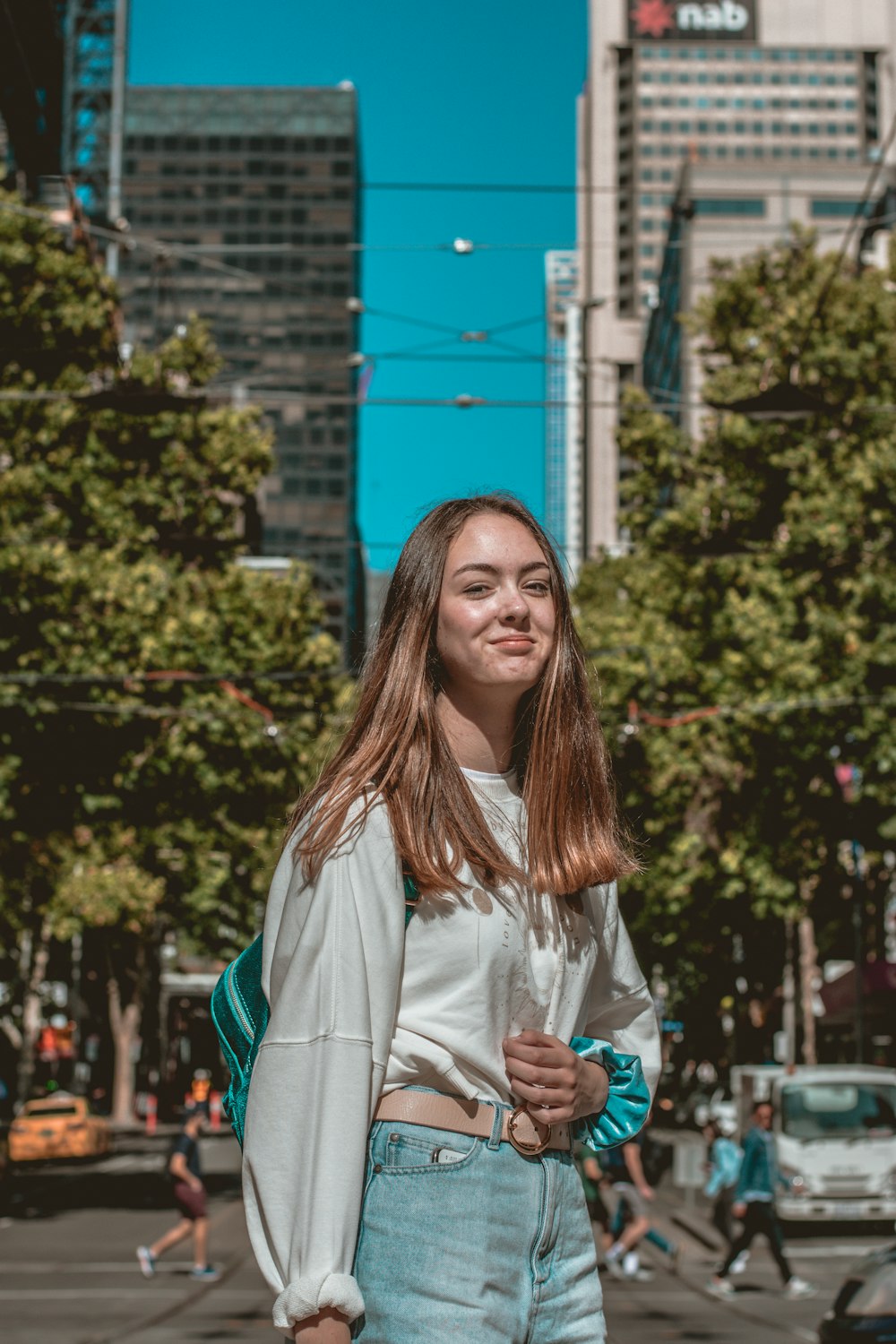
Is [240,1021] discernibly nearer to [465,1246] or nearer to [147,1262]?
[465,1246]

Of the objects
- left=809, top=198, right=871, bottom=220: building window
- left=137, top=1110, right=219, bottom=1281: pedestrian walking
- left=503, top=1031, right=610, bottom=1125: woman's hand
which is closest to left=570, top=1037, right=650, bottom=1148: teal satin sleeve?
left=503, top=1031, right=610, bottom=1125: woman's hand

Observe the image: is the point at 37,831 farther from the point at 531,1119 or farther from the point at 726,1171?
the point at 531,1119

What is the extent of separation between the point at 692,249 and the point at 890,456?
66.1 metres

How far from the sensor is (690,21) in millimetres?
142125

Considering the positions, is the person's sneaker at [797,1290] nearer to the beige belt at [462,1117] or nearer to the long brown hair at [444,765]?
the long brown hair at [444,765]

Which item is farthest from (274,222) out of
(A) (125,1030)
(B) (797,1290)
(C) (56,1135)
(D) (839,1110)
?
(B) (797,1290)

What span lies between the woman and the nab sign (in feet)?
489

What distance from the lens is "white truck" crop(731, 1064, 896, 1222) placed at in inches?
850

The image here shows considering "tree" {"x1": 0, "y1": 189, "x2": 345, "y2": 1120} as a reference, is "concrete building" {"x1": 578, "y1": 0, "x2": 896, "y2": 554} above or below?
above

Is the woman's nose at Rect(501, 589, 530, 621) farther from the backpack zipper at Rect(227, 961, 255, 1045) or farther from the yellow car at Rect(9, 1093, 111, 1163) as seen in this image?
the yellow car at Rect(9, 1093, 111, 1163)

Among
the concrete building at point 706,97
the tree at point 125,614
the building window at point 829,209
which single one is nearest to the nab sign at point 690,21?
the concrete building at point 706,97

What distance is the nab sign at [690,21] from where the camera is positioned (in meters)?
142

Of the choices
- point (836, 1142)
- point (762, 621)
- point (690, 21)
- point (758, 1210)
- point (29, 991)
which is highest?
point (690, 21)

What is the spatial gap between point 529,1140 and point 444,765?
503mm
